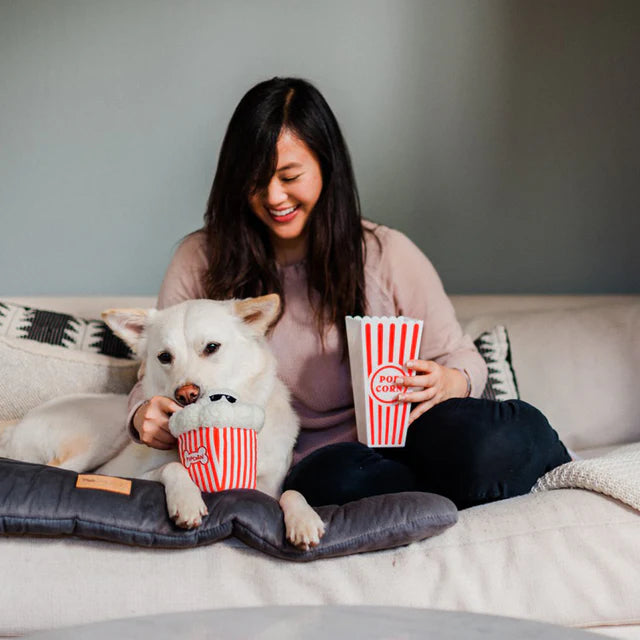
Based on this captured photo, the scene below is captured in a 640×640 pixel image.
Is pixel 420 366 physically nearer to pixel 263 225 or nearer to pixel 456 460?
pixel 456 460

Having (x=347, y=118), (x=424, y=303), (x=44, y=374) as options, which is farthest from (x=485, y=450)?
(x=347, y=118)

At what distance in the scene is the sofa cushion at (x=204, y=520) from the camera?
4.63 ft

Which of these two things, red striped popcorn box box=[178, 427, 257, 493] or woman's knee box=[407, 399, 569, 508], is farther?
woman's knee box=[407, 399, 569, 508]

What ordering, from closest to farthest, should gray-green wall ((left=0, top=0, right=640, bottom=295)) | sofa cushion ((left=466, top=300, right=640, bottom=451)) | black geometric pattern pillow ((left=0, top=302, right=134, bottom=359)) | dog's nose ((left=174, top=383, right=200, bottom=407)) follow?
dog's nose ((left=174, top=383, right=200, bottom=407)) < black geometric pattern pillow ((left=0, top=302, right=134, bottom=359)) < sofa cushion ((left=466, top=300, right=640, bottom=451)) < gray-green wall ((left=0, top=0, right=640, bottom=295))

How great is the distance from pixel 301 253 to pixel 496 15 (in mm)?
1366

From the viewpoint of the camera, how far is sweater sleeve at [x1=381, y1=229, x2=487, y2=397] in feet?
6.69

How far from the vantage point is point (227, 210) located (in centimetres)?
203

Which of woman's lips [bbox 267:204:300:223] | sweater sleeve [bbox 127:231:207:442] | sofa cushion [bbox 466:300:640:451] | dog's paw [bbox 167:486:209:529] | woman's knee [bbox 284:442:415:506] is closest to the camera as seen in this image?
dog's paw [bbox 167:486:209:529]

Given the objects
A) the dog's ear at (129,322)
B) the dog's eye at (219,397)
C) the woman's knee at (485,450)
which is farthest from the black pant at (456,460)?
the dog's ear at (129,322)

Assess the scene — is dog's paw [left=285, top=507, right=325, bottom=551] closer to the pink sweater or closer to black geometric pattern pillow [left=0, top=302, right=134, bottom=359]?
the pink sweater

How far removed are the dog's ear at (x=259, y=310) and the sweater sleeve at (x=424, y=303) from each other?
1.17 ft

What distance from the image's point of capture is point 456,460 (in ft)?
5.45

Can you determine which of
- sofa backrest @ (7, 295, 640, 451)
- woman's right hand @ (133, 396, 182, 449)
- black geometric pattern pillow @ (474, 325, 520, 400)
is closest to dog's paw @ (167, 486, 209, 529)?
woman's right hand @ (133, 396, 182, 449)

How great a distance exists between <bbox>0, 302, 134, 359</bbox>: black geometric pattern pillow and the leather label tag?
2.90 feet
